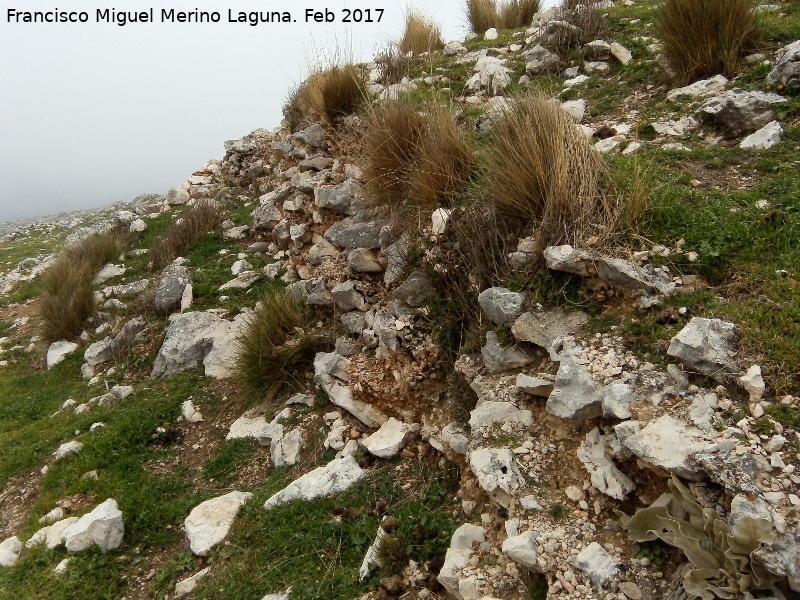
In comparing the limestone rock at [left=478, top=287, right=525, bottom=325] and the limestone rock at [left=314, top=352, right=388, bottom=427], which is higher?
the limestone rock at [left=478, top=287, right=525, bottom=325]

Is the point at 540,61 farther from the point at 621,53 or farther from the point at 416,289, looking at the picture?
the point at 416,289

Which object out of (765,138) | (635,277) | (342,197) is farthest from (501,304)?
(342,197)

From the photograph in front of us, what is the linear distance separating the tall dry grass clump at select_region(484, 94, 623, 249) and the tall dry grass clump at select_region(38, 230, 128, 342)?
6.13m

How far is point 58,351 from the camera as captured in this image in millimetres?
7172

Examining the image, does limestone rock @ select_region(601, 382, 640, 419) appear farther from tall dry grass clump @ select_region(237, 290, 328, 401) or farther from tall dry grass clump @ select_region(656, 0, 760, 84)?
tall dry grass clump @ select_region(656, 0, 760, 84)

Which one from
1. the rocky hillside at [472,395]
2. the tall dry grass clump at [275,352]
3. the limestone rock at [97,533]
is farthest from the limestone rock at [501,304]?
the limestone rock at [97,533]

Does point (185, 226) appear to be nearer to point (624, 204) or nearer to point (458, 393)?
point (458, 393)

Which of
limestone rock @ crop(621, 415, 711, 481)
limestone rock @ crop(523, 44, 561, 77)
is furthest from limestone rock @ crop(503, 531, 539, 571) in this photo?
limestone rock @ crop(523, 44, 561, 77)

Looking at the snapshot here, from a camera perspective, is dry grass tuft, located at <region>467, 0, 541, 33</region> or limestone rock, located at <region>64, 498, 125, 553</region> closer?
limestone rock, located at <region>64, 498, 125, 553</region>

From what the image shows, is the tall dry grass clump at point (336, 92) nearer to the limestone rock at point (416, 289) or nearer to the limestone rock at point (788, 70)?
the limestone rock at point (416, 289)

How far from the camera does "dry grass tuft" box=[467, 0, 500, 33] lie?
1113 cm

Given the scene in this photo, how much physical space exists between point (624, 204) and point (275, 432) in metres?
3.20

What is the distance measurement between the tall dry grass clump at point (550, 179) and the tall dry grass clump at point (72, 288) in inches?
241

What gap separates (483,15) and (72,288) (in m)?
9.11
